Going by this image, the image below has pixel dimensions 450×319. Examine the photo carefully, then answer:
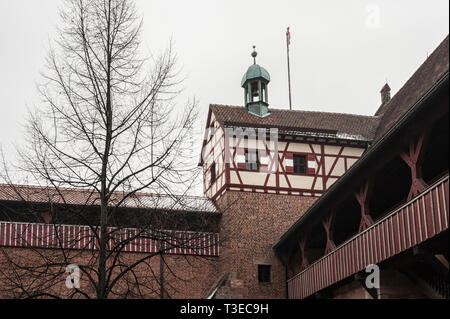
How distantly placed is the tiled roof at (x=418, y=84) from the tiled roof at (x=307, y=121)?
67 cm

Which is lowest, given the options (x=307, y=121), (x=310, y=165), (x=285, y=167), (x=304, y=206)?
(x=304, y=206)

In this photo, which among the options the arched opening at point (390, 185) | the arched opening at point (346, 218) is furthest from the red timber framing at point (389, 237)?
the arched opening at point (346, 218)

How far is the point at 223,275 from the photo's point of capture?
24.3m

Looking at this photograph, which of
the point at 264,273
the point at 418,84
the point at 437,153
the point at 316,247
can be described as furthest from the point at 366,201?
the point at 264,273

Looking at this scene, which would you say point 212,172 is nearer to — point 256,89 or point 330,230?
point 256,89

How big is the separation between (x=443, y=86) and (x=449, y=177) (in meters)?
1.39

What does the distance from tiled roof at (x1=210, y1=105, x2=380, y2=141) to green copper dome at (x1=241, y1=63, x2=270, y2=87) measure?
1293 millimetres

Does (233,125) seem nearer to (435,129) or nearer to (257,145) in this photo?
(257,145)

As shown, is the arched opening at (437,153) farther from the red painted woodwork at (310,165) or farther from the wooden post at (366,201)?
the red painted woodwork at (310,165)

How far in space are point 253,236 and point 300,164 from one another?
10.8ft

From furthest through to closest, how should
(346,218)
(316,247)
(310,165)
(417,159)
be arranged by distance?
1. (310,165)
2. (316,247)
3. (346,218)
4. (417,159)

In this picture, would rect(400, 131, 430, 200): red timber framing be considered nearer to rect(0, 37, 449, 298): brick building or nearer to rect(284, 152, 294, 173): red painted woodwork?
rect(0, 37, 449, 298): brick building

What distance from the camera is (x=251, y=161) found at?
83.5 feet

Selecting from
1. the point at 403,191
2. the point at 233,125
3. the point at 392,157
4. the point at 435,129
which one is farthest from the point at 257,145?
the point at 435,129
